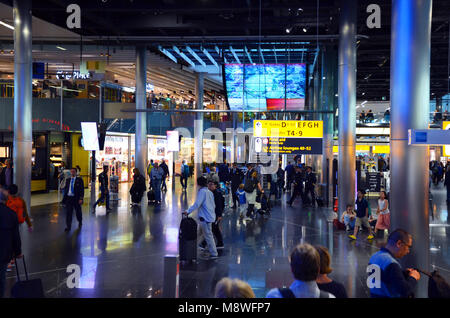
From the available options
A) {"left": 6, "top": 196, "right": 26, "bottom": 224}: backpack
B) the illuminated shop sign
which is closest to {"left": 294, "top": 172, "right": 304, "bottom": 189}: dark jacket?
the illuminated shop sign

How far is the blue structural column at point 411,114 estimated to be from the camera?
5.76m

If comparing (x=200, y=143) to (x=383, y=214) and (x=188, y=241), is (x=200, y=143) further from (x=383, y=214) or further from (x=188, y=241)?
(x=188, y=241)

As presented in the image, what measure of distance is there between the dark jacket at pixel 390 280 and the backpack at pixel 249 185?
36.5 ft

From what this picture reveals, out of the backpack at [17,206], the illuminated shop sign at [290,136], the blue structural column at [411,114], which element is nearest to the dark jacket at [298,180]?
the illuminated shop sign at [290,136]

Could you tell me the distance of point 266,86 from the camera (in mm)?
20922

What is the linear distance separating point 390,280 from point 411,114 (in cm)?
274

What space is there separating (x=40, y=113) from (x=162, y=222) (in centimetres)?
1366

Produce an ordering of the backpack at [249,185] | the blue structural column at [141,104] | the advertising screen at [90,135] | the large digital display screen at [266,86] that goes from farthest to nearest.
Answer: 1. the blue structural column at [141,104]
2. the large digital display screen at [266,86]
3. the advertising screen at [90,135]
4. the backpack at [249,185]

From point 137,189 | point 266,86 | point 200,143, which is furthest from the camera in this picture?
point 200,143

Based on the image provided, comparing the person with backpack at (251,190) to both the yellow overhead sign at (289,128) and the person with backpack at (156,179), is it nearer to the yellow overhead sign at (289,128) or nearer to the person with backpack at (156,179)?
the yellow overhead sign at (289,128)

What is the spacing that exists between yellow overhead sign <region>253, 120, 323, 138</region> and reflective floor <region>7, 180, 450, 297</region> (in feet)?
9.59

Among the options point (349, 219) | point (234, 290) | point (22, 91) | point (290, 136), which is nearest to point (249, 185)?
point (290, 136)
